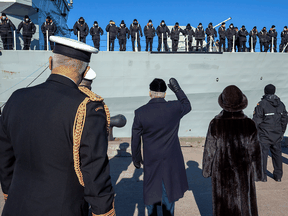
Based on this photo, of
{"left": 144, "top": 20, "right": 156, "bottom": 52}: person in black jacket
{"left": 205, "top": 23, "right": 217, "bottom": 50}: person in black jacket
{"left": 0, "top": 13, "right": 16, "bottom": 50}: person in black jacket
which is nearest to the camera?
{"left": 0, "top": 13, "right": 16, "bottom": 50}: person in black jacket

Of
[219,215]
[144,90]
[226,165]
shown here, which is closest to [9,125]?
[226,165]

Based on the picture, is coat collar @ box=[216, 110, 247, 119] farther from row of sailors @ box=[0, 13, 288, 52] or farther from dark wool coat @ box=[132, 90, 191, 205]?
row of sailors @ box=[0, 13, 288, 52]

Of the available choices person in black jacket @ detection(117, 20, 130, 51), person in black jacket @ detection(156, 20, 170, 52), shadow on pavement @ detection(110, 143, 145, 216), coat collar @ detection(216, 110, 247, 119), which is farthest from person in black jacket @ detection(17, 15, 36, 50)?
coat collar @ detection(216, 110, 247, 119)

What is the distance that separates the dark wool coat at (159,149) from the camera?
2018mm

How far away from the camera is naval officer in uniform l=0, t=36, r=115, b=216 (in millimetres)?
973

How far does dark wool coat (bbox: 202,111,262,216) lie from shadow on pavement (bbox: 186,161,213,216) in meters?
0.73

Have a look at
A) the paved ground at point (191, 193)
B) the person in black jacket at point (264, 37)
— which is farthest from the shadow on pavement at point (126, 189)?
the person in black jacket at point (264, 37)

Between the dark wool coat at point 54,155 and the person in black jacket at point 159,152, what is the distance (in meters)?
1.04

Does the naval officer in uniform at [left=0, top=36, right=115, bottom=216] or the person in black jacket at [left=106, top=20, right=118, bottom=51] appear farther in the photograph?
the person in black jacket at [left=106, top=20, right=118, bottom=51]

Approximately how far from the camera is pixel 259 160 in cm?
190

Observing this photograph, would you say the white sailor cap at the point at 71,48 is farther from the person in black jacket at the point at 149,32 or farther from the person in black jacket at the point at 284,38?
the person in black jacket at the point at 284,38

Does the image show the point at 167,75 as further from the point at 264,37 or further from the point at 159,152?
Answer: the point at 159,152

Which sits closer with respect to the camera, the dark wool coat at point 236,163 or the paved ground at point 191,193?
the dark wool coat at point 236,163

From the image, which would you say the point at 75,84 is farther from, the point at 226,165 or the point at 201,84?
the point at 201,84
